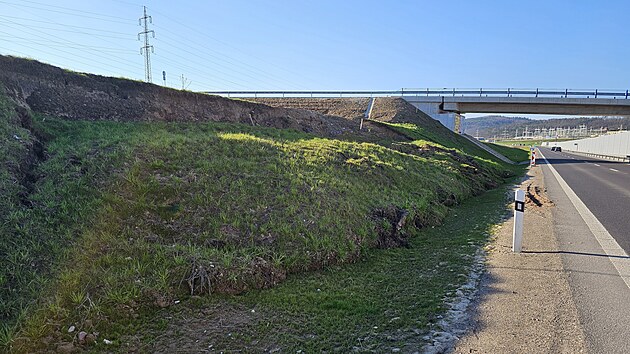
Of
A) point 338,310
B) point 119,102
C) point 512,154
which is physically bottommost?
point 338,310

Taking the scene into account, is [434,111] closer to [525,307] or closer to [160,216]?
[160,216]

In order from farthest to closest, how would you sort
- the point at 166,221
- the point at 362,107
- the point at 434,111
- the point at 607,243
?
1. the point at 434,111
2. the point at 362,107
3. the point at 607,243
4. the point at 166,221

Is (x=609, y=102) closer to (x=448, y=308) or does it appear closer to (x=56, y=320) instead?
(x=448, y=308)

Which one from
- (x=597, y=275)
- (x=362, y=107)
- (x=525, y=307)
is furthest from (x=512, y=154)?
(x=525, y=307)

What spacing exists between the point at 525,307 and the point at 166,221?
4.92 metres

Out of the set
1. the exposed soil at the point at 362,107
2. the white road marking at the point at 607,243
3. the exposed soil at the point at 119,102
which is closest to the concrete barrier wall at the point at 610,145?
the exposed soil at the point at 362,107

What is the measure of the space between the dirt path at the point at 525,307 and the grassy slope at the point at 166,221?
2.10 m

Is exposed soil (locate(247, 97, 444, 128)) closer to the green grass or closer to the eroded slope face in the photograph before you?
the eroded slope face

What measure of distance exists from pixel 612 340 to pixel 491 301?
3.71ft

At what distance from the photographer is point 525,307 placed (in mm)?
4137

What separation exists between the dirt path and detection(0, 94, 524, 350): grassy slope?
2099 millimetres

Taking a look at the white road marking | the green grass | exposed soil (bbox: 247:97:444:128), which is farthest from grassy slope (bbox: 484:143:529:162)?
the green grass

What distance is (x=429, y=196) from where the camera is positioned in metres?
10.3

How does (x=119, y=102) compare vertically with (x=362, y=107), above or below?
below
